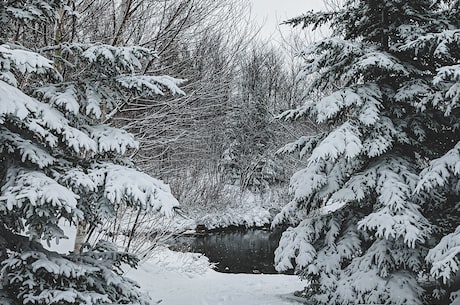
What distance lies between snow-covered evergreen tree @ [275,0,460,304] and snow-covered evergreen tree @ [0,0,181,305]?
8.31 feet

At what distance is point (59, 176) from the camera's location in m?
3.13

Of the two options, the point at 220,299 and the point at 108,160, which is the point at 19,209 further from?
the point at 220,299

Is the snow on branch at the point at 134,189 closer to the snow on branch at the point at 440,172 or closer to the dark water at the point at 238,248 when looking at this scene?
the snow on branch at the point at 440,172

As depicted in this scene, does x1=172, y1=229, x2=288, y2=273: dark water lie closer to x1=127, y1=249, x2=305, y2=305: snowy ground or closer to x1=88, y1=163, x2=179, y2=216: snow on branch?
x1=127, y1=249, x2=305, y2=305: snowy ground

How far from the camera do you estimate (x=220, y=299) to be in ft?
21.5

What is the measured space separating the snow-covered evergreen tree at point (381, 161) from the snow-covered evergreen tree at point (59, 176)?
8.31 ft

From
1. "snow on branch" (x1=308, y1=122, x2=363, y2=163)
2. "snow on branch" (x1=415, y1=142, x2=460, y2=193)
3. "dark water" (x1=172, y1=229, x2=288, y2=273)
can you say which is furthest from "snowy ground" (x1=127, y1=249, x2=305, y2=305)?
"snow on branch" (x1=415, y1=142, x2=460, y2=193)

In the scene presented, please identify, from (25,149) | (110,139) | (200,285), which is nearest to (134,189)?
(110,139)

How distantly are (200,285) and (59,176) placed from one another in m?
5.67

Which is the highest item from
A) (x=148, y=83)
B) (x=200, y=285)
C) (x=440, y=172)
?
(x=148, y=83)

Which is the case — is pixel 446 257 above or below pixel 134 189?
below

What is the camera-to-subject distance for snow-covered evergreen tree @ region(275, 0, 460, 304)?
16.0ft

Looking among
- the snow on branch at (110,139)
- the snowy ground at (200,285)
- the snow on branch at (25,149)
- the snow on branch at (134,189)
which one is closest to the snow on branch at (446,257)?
the snow on branch at (134,189)

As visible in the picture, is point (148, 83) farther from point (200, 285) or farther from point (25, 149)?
point (200, 285)
